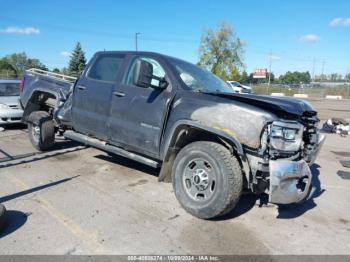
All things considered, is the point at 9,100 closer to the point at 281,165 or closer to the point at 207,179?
the point at 207,179

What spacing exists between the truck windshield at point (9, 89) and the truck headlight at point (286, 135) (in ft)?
30.7

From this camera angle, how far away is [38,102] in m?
7.11

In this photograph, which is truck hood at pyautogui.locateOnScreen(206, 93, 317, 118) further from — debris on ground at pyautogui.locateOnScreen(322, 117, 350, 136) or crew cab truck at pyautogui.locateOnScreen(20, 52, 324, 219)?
debris on ground at pyautogui.locateOnScreen(322, 117, 350, 136)

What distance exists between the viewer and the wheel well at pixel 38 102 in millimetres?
6910

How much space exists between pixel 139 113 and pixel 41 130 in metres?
2.85

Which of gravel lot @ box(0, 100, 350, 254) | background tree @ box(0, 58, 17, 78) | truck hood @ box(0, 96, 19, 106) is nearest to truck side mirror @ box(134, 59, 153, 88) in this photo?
gravel lot @ box(0, 100, 350, 254)

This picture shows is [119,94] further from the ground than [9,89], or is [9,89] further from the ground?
[119,94]

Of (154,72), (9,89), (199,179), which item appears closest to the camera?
(199,179)

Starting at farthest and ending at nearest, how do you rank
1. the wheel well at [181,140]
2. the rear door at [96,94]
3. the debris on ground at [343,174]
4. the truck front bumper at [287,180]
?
1. the debris on ground at [343,174]
2. the rear door at [96,94]
3. the wheel well at [181,140]
4. the truck front bumper at [287,180]

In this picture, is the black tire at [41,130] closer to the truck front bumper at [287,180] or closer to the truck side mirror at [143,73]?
the truck side mirror at [143,73]

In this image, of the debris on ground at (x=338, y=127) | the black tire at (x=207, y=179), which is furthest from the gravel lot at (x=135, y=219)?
the debris on ground at (x=338, y=127)

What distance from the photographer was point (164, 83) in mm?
4508

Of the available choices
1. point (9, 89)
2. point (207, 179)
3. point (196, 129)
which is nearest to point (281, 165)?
point (207, 179)

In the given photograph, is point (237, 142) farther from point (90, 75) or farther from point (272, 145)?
point (90, 75)
